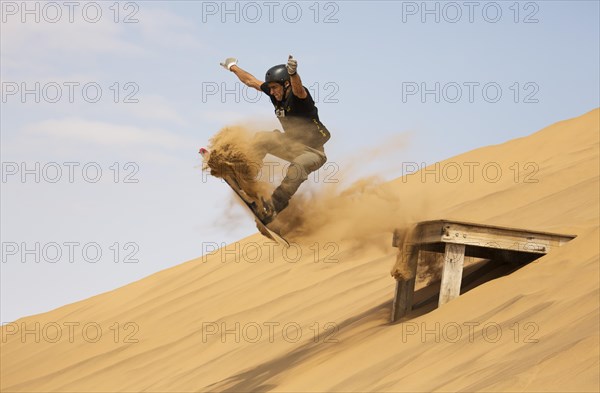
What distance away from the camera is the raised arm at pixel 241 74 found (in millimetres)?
8773

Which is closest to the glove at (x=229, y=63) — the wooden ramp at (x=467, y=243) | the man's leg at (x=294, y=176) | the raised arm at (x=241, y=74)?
the raised arm at (x=241, y=74)

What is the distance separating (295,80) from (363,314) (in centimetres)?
299

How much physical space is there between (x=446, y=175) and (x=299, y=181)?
10420 millimetres

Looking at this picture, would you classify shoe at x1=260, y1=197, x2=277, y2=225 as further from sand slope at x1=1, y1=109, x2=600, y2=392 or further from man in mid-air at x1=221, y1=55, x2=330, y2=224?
sand slope at x1=1, y1=109, x2=600, y2=392

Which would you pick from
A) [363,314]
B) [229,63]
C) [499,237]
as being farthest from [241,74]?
[363,314]

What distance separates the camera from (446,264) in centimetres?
858

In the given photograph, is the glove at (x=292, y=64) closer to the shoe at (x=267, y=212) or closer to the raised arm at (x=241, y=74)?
the raised arm at (x=241, y=74)

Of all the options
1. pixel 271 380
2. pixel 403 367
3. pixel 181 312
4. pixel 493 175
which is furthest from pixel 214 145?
pixel 493 175

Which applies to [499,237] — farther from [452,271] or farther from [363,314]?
[363,314]

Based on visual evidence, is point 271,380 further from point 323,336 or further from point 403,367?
point 403,367

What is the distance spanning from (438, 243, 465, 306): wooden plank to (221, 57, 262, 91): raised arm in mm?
2225

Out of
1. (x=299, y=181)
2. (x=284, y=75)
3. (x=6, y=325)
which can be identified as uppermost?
(x=284, y=75)

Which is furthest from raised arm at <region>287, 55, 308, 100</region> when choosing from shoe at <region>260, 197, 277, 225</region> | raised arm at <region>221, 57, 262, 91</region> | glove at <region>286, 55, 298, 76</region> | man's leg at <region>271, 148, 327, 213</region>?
shoe at <region>260, 197, 277, 225</region>

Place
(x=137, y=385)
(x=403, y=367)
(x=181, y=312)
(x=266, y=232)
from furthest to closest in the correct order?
(x=181, y=312) < (x=137, y=385) < (x=266, y=232) < (x=403, y=367)
